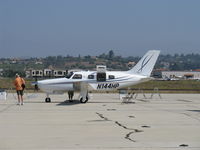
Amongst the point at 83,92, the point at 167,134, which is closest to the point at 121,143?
Answer: the point at 167,134

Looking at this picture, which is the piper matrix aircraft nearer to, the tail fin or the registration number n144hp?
the registration number n144hp

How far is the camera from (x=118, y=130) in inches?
488

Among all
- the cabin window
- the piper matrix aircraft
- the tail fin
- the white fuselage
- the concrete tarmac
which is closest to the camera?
the concrete tarmac

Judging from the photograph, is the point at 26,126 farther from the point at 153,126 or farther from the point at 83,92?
the point at 83,92

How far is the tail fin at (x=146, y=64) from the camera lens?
88.8ft

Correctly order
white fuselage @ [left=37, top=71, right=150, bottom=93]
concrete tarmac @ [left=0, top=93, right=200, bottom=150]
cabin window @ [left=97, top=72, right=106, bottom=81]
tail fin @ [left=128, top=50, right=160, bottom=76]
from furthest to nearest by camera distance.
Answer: tail fin @ [left=128, top=50, right=160, bottom=76], cabin window @ [left=97, top=72, right=106, bottom=81], white fuselage @ [left=37, top=71, right=150, bottom=93], concrete tarmac @ [left=0, top=93, right=200, bottom=150]

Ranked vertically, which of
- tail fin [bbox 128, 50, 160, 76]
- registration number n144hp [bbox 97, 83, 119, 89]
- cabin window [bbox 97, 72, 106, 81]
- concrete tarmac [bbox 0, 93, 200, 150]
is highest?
tail fin [bbox 128, 50, 160, 76]

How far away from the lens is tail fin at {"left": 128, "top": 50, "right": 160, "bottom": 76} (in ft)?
88.8

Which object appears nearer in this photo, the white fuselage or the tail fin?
the white fuselage

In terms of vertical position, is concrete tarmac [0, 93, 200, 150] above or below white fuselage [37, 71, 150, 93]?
below

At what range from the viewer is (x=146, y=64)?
89.3ft

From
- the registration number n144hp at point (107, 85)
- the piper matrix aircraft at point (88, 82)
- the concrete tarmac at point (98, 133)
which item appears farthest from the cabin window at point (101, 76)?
the concrete tarmac at point (98, 133)

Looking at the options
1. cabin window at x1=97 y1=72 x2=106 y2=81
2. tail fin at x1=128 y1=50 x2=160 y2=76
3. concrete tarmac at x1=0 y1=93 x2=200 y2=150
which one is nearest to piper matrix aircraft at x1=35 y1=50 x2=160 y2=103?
cabin window at x1=97 y1=72 x2=106 y2=81

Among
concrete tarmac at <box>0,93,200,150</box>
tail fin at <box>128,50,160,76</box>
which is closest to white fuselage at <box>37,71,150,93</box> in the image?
tail fin at <box>128,50,160,76</box>
